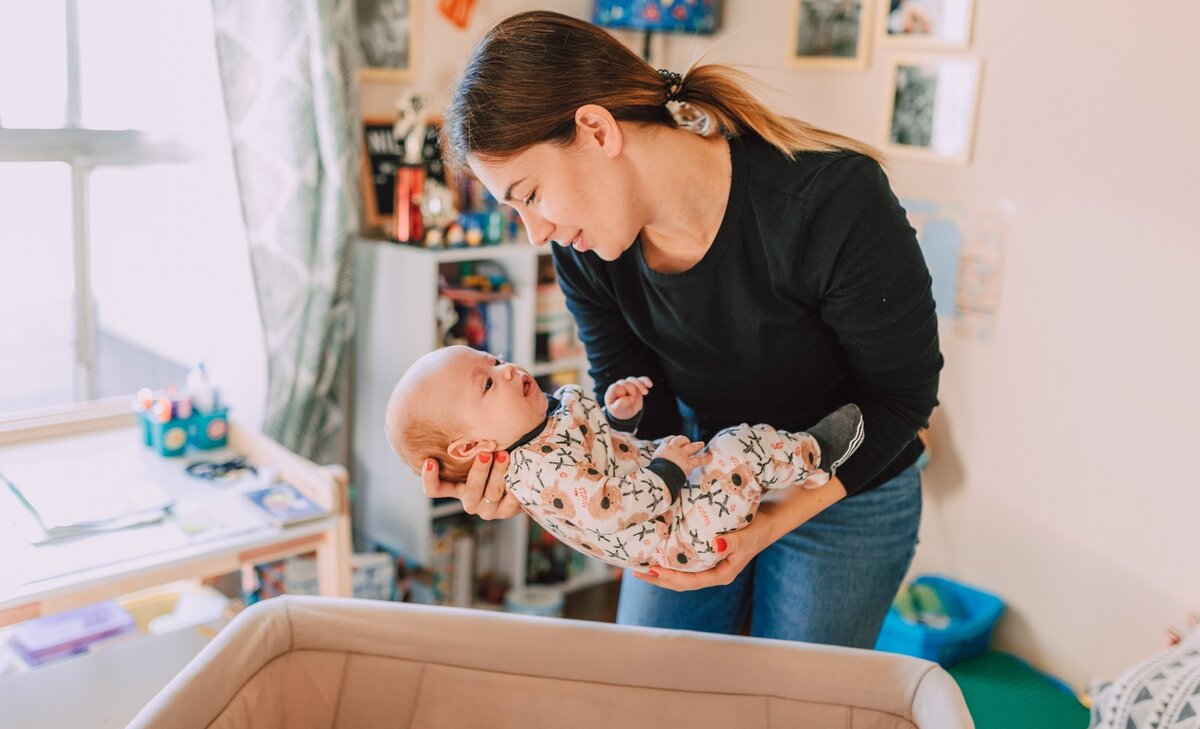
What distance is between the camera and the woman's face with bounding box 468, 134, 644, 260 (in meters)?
1.22

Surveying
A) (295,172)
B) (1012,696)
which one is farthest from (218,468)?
(1012,696)

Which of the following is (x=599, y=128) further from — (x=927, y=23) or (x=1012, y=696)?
(x=1012, y=696)

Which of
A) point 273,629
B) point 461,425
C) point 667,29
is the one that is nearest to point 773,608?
point 461,425

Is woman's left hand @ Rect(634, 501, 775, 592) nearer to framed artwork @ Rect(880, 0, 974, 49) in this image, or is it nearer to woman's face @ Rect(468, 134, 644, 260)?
woman's face @ Rect(468, 134, 644, 260)

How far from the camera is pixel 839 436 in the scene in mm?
1340

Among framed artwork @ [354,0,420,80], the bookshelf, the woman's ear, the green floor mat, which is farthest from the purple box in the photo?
the green floor mat

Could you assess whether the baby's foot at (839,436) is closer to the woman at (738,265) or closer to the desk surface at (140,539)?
the woman at (738,265)

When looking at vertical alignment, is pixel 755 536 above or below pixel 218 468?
above

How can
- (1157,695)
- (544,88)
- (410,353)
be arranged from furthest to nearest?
(410,353) → (1157,695) → (544,88)

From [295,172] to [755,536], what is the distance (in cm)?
156

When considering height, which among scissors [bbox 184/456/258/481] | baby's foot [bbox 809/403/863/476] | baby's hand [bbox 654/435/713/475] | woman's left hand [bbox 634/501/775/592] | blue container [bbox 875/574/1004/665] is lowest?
blue container [bbox 875/574/1004/665]

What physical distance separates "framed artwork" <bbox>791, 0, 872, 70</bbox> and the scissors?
1.72 m

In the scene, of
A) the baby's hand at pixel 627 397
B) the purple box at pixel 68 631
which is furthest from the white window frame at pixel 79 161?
the baby's hand at pixel 627 397

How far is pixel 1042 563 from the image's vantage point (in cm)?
259
